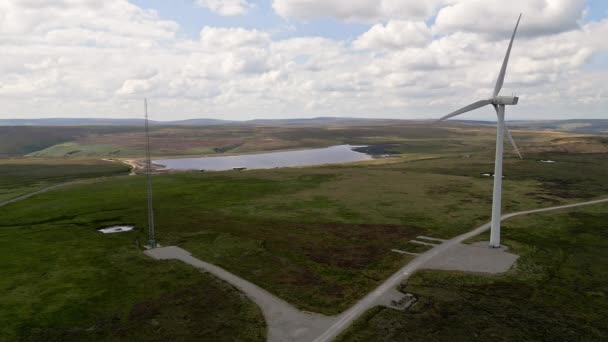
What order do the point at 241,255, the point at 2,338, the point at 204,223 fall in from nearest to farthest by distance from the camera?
the point at 2,338 → the point at 241,255 → the point at 204,223

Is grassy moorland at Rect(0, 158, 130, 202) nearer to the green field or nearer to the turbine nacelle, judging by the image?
the green field

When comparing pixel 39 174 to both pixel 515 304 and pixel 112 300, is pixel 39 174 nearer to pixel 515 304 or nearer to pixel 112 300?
pixel 112 300

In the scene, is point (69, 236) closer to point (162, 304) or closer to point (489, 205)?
point (162, 304)

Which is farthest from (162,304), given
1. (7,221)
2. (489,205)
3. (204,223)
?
(489,205)

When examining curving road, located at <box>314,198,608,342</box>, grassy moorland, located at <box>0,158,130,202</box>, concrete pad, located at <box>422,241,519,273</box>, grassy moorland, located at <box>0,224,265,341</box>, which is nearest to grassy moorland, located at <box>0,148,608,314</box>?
curving road, located at <box>314,198,608,342</box>

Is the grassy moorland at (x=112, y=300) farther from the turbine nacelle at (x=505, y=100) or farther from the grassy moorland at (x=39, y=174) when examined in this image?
the grassy moorland at (x=39, y=174)
